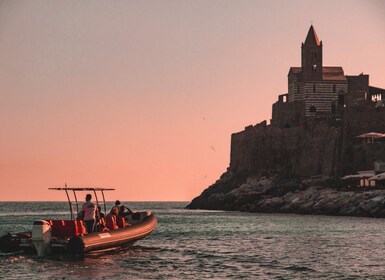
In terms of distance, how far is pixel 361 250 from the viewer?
45125 mm

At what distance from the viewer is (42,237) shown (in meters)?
35.8

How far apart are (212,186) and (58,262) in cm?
9521

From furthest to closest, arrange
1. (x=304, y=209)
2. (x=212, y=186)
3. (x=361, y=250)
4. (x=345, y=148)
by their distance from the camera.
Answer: (x=212, y=186) → (x=345, y=148) → (x=304, y=209) → (x=361, y=250)

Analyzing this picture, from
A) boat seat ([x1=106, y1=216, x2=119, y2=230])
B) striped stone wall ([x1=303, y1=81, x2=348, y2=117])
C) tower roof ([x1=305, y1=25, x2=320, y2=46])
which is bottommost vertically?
boat seat ([x1=106, y1=216, x2=119, y2=230])

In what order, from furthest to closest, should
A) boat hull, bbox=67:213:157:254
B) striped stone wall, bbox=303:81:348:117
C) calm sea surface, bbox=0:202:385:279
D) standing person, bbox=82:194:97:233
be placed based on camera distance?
striped stone wall, bbox=303:81:348:117, standing person, bbox=82:194:97:233, boat hull, bbox=67:213:157:254, calm sea surface, bbox=0:202:385:279

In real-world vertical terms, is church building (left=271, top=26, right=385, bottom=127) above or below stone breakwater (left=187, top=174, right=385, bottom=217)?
above

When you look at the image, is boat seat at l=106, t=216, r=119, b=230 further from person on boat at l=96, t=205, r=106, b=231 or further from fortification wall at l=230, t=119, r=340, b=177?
fortification wall at l=230, t=119, r=340, b=177

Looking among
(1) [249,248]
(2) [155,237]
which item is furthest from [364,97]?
(1) [249,248]

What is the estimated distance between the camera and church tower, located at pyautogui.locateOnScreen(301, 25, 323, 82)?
114500mm

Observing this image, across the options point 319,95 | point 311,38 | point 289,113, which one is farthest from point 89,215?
point 311,38

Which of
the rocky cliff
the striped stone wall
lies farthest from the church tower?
the rocky cliff

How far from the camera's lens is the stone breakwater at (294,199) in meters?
83.9

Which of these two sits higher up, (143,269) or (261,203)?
(261,203)

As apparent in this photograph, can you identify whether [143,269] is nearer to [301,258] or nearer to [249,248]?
[301,258]
